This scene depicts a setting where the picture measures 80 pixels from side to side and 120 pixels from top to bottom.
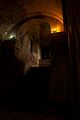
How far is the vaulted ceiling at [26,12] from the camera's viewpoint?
7981 millimetres

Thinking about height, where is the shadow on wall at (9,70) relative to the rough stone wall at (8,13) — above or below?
below

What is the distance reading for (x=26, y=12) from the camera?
29.3 feet

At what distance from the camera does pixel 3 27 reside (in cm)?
888

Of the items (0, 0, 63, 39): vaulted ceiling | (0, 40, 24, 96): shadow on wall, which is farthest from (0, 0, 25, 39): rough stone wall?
(0, 40, 24, 96): shadow on wall

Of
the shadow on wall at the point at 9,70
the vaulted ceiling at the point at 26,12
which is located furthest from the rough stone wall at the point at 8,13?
the shadow on wall at the point at 9,70

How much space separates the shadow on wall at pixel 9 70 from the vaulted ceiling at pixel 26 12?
199cm

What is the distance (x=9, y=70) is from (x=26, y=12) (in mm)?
4603

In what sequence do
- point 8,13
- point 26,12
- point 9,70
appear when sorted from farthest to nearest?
point 26,12 → point 8,13 → point 9,70

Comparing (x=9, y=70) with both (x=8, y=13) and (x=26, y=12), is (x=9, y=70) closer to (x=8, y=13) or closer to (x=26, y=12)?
(x=8, y=13)

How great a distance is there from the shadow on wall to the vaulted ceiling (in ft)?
6.54

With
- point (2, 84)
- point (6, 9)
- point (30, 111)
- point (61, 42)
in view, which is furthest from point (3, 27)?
point (30, 111)

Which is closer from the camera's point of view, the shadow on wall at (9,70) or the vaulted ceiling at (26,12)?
the shadow on wall at (9,70)

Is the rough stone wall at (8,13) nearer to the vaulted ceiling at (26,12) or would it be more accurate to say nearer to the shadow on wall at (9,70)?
the vaulted ceiling at (26,12)

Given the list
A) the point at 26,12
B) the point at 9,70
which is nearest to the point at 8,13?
the point at 26,12
